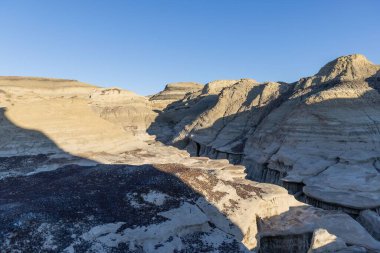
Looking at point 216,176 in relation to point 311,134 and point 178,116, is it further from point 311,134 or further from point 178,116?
point 178,116

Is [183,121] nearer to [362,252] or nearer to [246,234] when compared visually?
[246,234]

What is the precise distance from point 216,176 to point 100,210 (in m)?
5.91

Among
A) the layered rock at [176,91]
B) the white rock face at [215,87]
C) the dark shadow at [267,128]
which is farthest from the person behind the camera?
the layered rock at [176,91]

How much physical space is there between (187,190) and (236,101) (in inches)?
987

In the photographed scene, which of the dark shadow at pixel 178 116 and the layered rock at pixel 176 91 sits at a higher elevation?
the layered rock at pixel 176 91

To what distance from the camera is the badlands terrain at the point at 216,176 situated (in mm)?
10773

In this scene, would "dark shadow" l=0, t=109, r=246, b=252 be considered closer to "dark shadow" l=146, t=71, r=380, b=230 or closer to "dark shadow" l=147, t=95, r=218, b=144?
"dark shadow" l=146, t=71, r=380, b=230

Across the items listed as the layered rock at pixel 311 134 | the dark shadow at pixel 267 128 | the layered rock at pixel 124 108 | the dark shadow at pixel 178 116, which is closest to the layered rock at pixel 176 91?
the layered rock at pixel 124 108

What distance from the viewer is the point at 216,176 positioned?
16.0 meters

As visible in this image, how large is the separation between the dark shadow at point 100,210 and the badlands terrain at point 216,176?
4cm

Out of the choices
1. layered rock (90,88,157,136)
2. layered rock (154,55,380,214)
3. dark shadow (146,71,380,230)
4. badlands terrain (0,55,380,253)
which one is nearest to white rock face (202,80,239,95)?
layered rock (90,88,157,136)

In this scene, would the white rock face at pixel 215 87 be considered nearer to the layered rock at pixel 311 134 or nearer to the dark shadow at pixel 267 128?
the layered rock at pixel 311 134

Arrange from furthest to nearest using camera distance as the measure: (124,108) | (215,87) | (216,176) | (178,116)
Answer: (215,87) → (124,108) → (178,116) → (216,176)

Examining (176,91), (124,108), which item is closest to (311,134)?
(124,108)
